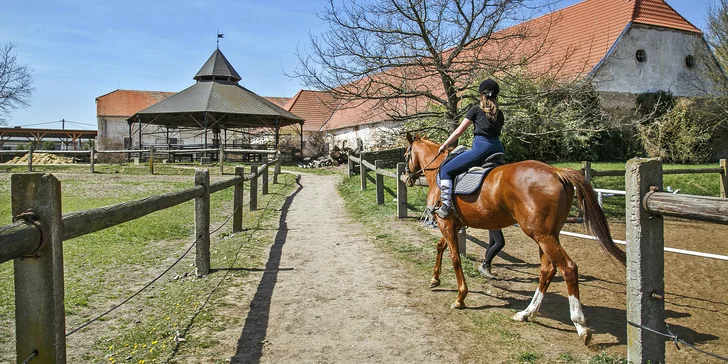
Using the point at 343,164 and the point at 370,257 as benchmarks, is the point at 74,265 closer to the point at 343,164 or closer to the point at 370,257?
the point at 370,257

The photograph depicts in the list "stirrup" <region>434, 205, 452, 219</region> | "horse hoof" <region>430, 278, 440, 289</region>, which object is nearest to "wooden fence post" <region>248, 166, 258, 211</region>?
"horse hoof" <region>430, 278, 440, 289</region>

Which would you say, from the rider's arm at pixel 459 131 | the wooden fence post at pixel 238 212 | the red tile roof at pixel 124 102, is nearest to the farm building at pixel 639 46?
the wooden fence post at pixel 238 212

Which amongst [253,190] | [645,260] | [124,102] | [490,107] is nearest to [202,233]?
[490,107]

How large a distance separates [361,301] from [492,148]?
2049mm

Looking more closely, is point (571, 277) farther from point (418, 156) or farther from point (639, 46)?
point (639, 46)

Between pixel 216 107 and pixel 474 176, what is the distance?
25.9 metres

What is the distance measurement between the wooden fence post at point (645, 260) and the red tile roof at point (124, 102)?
47.6m

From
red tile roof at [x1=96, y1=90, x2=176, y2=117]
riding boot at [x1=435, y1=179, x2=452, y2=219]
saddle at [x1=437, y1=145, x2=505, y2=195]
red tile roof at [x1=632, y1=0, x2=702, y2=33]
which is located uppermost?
red tile roof at [x1=632, y1=0, x2=702, y2=33]

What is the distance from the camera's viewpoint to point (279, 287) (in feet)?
19.3

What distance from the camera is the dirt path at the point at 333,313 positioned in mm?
4035

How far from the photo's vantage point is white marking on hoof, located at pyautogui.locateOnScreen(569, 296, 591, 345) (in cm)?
408

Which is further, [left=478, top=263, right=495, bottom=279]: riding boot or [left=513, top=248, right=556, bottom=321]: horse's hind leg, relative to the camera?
[left=478, top=263, right=495, bottom=279]: riding boot

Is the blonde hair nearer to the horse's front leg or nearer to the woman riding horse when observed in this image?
the woman riding horse

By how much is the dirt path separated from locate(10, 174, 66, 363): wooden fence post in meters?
1.62
